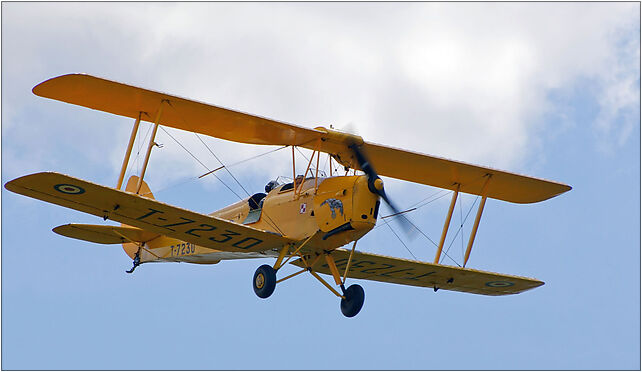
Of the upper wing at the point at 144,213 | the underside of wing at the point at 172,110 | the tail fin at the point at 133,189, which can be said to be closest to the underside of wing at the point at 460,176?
the underside of wing at the point at 172,110

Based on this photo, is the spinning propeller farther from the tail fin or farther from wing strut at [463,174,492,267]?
the tail fin

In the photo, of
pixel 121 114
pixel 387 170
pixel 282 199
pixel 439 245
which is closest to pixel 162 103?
pixel 121 114

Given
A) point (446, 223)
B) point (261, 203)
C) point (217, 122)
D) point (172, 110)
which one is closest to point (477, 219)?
point (446, 223)

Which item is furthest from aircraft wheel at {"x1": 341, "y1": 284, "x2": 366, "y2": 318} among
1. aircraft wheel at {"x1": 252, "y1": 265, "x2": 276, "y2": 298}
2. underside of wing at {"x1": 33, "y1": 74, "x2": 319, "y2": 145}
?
underside of wing at {"x1": 33, "y1": 74, "x2": 319, "y2": 145}

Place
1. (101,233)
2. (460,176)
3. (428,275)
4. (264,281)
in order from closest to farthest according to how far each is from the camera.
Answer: (264,281) < (101,233) < (428,275) < (460,176)

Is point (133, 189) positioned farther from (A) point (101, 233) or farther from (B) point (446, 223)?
(B) point (446, 223)

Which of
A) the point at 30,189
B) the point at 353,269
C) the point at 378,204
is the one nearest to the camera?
the point at 30,189

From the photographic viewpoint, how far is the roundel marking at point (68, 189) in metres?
12.7

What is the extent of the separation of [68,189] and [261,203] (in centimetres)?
344

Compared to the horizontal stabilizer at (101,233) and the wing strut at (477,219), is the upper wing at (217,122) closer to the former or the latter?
the wing strut at (477,219)

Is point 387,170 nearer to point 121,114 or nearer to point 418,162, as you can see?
point 418,162

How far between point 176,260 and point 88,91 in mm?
3972

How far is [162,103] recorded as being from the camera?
47.0ft

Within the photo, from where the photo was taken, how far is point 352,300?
14.6 metres
